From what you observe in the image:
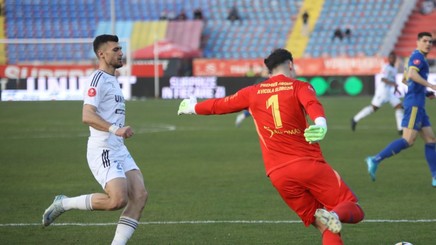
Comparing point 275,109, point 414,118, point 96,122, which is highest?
point 275,109

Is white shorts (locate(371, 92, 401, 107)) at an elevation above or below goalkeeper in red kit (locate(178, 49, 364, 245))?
below

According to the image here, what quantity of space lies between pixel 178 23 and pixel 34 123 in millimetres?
23089

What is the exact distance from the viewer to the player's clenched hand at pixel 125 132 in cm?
825

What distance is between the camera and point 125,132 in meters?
8.25

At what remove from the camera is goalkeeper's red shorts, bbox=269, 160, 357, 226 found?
25.4 feet

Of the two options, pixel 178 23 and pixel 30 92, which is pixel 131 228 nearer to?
pixel 30 92

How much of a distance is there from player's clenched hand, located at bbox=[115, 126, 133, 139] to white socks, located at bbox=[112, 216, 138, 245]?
0.89 meters

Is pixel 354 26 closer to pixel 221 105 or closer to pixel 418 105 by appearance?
pixel 418 105

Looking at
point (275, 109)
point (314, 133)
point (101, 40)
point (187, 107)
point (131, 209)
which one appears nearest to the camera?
point (314, 133)

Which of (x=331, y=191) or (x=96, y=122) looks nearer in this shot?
(x=331, y=191)

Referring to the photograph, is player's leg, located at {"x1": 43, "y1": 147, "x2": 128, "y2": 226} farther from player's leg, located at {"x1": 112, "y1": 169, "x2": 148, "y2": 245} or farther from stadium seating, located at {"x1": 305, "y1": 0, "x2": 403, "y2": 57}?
stadium seating, located at {"x1": 305, "y1": 0, "x2": 403, "y2": 57}

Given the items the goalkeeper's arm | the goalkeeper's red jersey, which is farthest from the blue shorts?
the goalkeeper's arm

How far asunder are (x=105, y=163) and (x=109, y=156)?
89mm

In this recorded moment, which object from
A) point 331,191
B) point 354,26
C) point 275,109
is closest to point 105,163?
point 275,109
